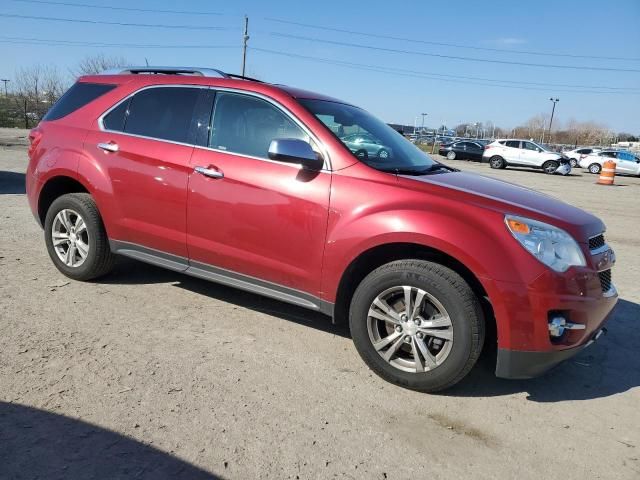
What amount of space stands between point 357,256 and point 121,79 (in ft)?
9.26

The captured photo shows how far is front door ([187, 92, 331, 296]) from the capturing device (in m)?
3.55

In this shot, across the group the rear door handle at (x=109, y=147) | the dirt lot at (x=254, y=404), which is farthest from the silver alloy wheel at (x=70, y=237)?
the rear door handle at (x=109, y=147)

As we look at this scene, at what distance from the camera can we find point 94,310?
164 inches

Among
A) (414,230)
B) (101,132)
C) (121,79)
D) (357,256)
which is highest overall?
(121,79)

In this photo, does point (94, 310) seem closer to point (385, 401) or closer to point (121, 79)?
point (121, 79)

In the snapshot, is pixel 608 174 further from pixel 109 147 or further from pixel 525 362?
pixel 109 147

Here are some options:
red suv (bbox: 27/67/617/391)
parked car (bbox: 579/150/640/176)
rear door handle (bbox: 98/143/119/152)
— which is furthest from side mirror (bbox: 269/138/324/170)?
parked car (bbox: 579/150/640/176)

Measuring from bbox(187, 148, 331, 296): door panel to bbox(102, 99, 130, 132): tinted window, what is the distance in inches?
37.6

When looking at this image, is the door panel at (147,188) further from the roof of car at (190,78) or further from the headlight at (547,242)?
the headlight at (547,242)

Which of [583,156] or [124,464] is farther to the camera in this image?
[583,156]

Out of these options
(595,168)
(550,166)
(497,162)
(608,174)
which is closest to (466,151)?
(497,162)

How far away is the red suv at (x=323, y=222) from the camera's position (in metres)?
3.05

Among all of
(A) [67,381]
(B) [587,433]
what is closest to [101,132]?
(A) [67,381]

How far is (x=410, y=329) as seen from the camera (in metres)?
Result: 3.26
